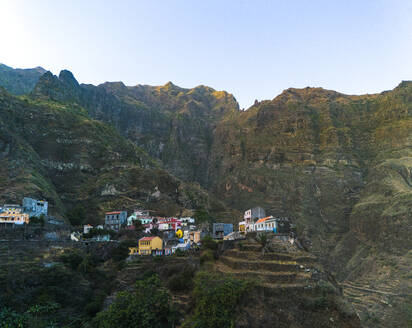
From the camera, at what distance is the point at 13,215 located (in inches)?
2655

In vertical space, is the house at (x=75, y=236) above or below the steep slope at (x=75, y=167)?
below

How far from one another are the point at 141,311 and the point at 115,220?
2279 inches

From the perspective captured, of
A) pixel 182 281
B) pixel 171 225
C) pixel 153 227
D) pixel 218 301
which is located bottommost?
pixel 218 301

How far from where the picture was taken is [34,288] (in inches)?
1877

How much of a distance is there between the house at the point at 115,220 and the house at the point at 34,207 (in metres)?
16.9

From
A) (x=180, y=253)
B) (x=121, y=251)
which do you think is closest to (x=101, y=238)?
(x=121, y=251)

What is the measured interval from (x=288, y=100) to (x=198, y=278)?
15100cm

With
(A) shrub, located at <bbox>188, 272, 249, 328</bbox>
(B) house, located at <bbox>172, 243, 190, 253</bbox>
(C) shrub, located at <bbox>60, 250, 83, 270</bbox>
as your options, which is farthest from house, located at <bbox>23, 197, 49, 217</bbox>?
(A) shrub, located at <bbox>188, 272, 249, 328</bbox>

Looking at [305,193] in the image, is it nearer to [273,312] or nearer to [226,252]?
[226,252]

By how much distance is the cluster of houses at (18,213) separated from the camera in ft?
217

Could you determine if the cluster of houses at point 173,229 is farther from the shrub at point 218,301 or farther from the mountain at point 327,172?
the mountain at point 327,172

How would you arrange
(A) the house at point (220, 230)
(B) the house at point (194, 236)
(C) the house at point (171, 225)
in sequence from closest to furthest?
1. (B) the house at point (194, 236)
2. (A) the house at point (220, 230)
3. (C) the house at point (171, 225)

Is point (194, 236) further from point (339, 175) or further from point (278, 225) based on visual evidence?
point (339, 175)

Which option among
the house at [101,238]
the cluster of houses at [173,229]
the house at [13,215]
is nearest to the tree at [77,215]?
the cluster of houses at [173,229]
